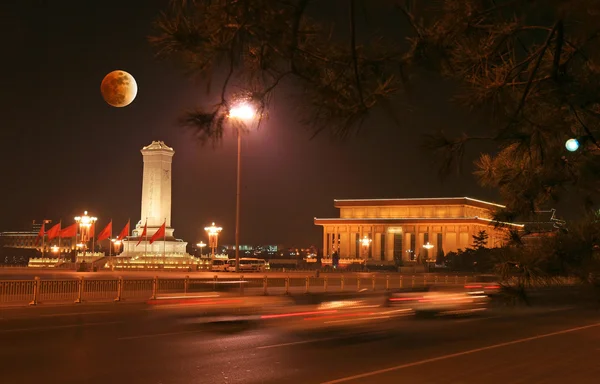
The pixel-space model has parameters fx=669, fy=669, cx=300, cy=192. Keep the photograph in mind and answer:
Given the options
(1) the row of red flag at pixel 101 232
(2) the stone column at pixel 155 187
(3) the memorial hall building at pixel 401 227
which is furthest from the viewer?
(3) the memorial hall building at pixel 401 227

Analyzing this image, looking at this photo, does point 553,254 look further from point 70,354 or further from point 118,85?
point 70,354

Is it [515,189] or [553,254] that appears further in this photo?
[515,189]

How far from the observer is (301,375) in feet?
37.8

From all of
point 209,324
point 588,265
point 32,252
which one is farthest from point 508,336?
point 32,252

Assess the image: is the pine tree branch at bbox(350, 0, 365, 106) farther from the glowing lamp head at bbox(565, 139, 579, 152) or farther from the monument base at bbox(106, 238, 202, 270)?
the monument base at bbox(106, 238, 202, 270)

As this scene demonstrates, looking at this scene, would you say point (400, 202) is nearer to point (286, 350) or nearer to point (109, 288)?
point (109, 288)

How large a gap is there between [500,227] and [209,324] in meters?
13.2

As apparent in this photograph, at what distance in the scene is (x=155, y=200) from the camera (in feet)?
234

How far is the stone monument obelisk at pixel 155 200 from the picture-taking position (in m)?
71.0

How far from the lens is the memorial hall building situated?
111750mm

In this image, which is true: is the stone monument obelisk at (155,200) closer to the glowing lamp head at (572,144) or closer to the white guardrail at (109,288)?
the white guardrail at (109,288)

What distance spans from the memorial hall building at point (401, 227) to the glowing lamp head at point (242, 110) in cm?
10493

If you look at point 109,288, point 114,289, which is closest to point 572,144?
point 109,288

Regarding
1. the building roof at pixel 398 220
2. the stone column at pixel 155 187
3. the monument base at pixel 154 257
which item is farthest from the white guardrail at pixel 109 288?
the building roof at pixel 398 220
